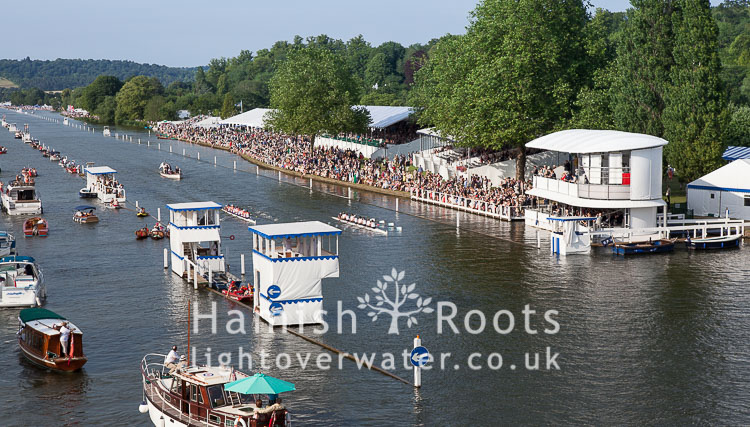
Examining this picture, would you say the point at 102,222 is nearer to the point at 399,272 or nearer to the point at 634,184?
the point at 399,272

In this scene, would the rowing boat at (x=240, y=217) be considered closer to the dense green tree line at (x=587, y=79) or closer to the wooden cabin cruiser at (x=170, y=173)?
the dense green tree line at (x=587, y=79)

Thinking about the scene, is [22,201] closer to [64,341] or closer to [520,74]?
[520,74]

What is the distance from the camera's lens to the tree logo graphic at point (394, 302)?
4493cm

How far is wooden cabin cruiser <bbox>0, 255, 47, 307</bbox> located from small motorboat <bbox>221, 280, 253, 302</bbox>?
34.0 ft

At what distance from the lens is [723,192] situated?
6831 centimetres

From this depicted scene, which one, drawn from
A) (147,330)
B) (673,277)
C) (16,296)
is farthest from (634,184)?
(16,296)

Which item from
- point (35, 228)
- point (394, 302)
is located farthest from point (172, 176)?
point (394, 302)

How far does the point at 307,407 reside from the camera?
107 ft

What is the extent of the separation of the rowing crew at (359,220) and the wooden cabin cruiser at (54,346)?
120 feet

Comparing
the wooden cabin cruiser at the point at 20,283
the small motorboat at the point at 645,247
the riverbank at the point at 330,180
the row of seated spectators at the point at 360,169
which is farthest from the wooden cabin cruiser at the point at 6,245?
the riverbank at the point at 330,180

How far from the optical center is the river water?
107 feet

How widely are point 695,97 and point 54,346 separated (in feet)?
179

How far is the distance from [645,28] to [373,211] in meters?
29.6

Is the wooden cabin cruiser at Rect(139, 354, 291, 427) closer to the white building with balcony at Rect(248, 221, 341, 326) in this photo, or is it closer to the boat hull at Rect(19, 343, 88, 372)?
the boat hull at Rect(19, 343, 88, 372)
